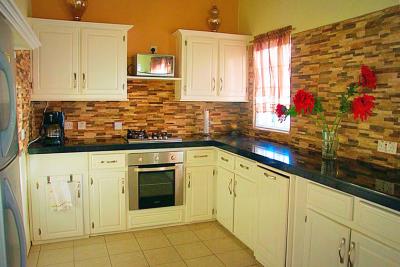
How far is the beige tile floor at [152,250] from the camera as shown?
3070 millimetres

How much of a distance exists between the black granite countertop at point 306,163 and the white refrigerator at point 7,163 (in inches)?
69.5

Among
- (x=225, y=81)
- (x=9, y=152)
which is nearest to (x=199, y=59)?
(x=225, y=81)

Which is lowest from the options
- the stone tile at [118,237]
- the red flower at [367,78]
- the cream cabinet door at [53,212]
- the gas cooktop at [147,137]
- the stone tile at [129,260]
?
the stone tile at [129,260]

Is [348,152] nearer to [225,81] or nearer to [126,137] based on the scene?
[225,81]

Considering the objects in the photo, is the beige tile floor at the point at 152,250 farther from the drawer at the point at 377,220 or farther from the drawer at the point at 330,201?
the drawer at the point at 377,220

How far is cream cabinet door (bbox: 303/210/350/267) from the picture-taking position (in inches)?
83.2

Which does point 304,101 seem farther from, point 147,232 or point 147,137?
point 147,232

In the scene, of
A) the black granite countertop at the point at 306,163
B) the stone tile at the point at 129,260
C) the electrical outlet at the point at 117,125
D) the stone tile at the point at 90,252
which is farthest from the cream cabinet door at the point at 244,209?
the electrical outlet at the point at 117,125

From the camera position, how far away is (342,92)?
9.62ft

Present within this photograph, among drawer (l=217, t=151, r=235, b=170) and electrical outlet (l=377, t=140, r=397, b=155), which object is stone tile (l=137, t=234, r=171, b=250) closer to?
drawer (l=217, t=151, r=235, b=170)

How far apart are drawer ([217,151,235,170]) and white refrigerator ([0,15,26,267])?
87.8 inches

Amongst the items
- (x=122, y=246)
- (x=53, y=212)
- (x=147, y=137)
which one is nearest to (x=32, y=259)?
(x=53, y=212)

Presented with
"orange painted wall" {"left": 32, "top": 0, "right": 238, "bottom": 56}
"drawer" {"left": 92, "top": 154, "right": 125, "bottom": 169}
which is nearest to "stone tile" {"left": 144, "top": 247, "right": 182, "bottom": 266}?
"drawer" {"left": 92, "top": 154, "right": 125, "bottom": 169}

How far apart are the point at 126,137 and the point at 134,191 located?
0.72 m
